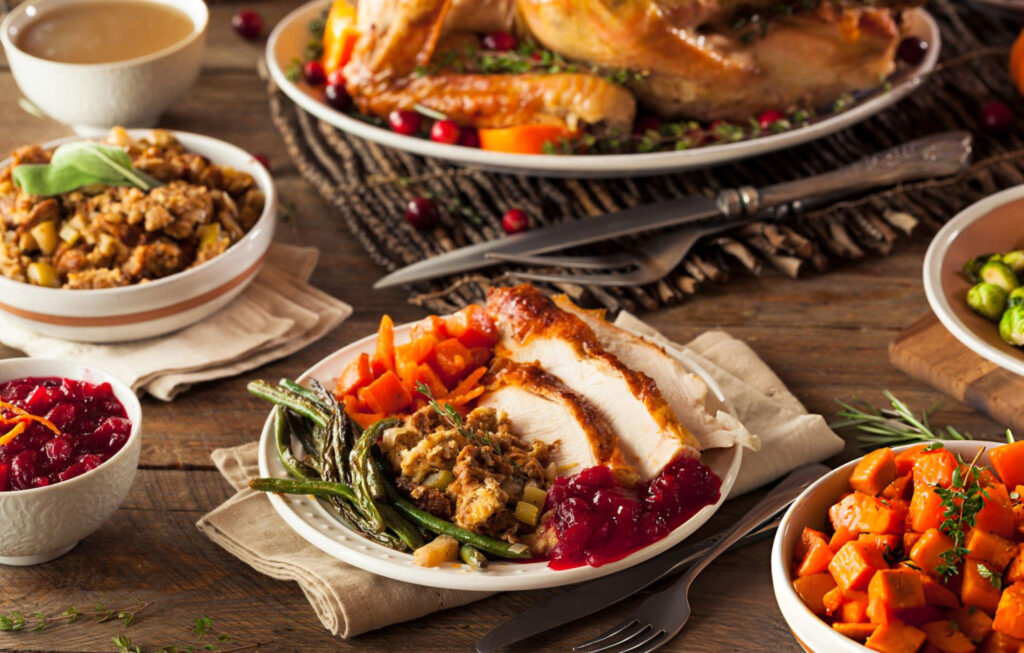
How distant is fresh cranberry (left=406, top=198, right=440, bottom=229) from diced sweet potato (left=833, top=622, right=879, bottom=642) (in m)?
2.23

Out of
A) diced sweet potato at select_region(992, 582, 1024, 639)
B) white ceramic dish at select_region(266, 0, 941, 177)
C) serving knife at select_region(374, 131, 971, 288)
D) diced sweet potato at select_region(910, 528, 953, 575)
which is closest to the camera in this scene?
diced sweet potato at select_region(992, 582, 1024, 639)

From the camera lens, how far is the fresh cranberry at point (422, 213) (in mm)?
3658

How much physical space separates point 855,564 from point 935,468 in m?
0.30

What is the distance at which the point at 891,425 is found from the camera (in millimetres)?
2760

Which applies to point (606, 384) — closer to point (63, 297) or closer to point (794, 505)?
point (794, 505)

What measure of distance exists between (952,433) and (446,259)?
1627 mm

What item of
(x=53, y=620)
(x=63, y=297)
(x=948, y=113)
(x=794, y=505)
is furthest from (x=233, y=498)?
(x=948, y=113)

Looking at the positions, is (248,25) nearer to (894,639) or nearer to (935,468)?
(935,468)

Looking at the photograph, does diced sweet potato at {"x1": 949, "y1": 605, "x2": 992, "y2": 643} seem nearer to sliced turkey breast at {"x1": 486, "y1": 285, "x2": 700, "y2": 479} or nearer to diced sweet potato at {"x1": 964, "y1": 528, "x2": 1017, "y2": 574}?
diced sweet potato at {"x1": 964, "y1": 528, "x2": 1017, "y2": 574}

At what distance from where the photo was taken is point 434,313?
10.9 feet

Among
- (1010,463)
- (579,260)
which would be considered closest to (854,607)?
(1010,463)

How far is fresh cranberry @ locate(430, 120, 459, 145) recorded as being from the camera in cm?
370

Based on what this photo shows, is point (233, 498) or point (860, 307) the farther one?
point (860, 307)

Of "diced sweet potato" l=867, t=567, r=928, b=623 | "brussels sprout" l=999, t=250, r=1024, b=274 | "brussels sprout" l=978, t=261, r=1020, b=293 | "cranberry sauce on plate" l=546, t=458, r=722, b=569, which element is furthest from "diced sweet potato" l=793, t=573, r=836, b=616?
"brussels sprout" l=999, t=250, r=1024, b=274
